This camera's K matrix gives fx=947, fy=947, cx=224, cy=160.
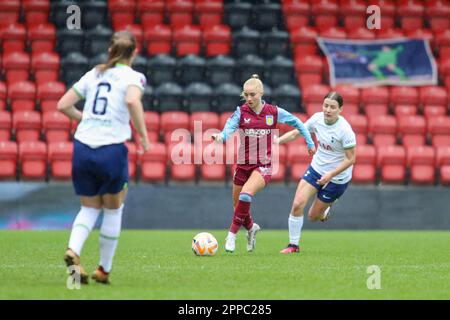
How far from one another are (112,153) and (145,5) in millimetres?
14792

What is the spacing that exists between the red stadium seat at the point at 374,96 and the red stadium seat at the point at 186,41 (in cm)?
377

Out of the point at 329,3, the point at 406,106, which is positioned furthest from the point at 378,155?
the point at 329,3

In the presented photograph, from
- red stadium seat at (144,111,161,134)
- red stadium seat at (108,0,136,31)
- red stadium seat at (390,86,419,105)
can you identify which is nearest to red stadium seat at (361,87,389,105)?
red stadium seat at (390,86,419,105)

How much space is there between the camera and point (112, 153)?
721cm

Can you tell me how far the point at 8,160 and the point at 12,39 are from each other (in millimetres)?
4096

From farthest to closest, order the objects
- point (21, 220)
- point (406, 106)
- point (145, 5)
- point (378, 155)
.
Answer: point (145, 5) → point (406, 106) → point (378, 155) → point (21, 220)

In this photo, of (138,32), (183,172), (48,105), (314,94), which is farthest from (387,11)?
(48,105)

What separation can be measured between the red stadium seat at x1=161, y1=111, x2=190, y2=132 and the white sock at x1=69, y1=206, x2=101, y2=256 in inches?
425

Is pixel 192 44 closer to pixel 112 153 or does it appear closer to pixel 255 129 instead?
pixel 255 129

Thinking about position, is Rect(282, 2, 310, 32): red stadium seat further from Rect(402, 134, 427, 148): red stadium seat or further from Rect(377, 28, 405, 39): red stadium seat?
Rect(402, 134, 427, 148): red stadium seat

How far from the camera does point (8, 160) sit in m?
17.2

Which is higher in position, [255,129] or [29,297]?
[255,129]

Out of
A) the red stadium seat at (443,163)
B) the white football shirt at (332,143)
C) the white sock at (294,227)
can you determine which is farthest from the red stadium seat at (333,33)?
the white sock at (294,227)

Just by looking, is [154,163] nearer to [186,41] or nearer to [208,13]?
[186,41]
